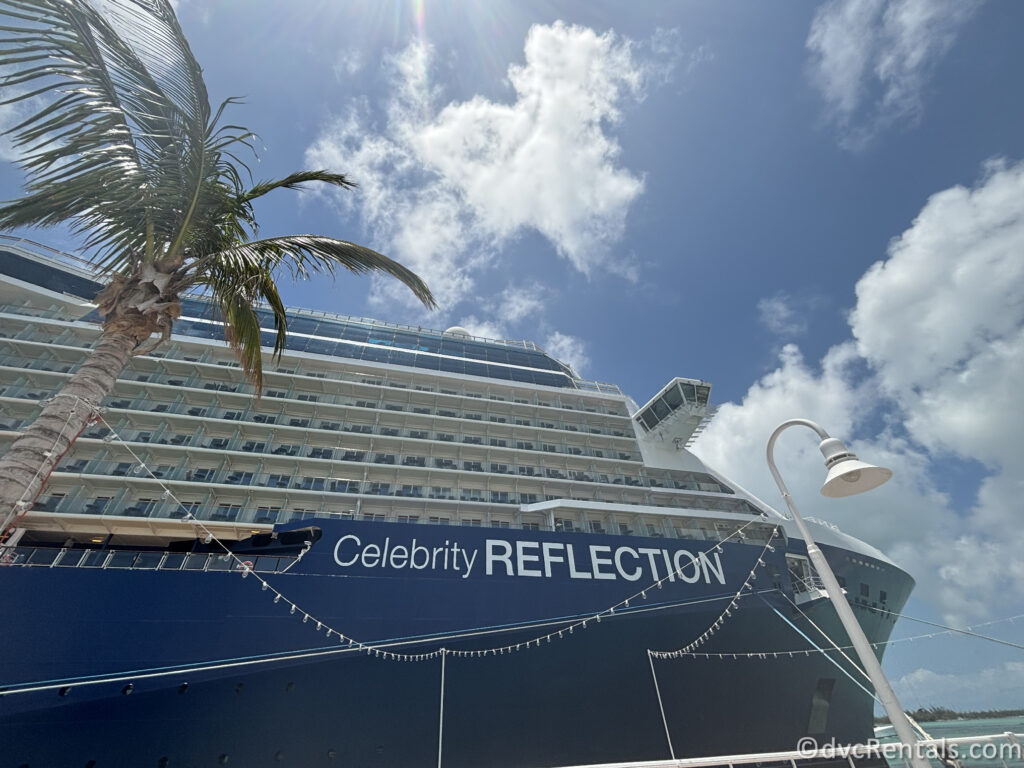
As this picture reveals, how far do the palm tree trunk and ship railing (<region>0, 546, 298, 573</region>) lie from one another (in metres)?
6.51

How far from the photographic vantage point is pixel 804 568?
12.7 m

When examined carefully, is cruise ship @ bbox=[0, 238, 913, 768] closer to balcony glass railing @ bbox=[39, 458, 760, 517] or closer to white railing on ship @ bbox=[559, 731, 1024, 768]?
balcony glass railing @ bbox=[39, 458, 760, 517]

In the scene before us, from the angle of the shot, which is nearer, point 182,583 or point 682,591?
point 182,583

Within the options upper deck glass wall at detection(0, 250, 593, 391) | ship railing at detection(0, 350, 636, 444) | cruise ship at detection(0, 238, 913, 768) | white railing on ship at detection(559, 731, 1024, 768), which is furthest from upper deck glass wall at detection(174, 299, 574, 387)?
white railing on ship at detection(559, 731, 1024, 768)

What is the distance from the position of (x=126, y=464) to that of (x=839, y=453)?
16.0m

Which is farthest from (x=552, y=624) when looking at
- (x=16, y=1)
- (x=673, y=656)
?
(x=16, y=1)

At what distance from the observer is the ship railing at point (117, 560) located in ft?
29.0

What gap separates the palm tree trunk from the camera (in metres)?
3.45

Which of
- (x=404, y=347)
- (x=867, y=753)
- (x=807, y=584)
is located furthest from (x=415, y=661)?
(x=404, y=347)

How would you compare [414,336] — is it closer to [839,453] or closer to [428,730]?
[428,730]

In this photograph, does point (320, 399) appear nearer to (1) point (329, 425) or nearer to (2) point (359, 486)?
(1) point (329, 425)

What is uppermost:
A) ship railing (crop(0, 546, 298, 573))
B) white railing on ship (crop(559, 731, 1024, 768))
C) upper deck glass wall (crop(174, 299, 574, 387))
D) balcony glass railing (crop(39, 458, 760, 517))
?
upper deck glass wall (crop(174, 299, 574, 387))

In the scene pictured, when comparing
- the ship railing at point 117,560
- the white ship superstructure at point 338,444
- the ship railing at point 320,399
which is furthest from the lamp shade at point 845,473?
the ship railing at point 320,399

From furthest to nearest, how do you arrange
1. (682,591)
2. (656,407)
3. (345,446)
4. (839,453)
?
(656,407) → (345,446) → (682,591) → (839,453)
